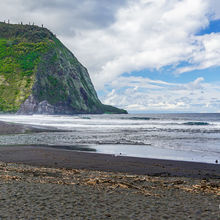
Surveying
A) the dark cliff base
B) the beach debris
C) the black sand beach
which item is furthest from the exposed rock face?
the beach debris

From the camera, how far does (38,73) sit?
113m

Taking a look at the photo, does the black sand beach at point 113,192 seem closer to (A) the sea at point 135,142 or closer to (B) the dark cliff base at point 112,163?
→ (B) the dark cliff base at point 112,163

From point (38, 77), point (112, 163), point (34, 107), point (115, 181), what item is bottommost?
point (112, 163)

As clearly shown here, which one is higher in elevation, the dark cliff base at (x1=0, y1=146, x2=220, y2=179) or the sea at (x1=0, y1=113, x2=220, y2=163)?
the sea at (x1=0, y1=113, x2=220, y2=163)

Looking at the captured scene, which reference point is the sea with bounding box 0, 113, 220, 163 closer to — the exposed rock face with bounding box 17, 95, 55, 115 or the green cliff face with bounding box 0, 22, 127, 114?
the exposed rock face with bounding box 17, 95, 55, 115

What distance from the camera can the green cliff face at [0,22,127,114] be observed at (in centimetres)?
10175

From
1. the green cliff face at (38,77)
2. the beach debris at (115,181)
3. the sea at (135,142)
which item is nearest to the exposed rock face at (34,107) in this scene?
the green cliff face at (38,77)

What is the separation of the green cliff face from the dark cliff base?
271ft

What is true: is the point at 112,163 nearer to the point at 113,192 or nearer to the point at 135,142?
the point at 113,192

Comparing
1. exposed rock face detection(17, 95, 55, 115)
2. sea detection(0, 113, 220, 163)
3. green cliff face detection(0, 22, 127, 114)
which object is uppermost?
green cliff face detection(0, 22, 127, 114)

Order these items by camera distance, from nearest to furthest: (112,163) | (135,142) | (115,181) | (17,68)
Answer: (115,181), (112,163), (135,142), (17,68)

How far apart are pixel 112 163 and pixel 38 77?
334ft

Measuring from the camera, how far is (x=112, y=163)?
15.5 meters

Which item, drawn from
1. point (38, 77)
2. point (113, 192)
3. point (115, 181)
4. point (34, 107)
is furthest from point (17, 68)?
point (113, 192)
